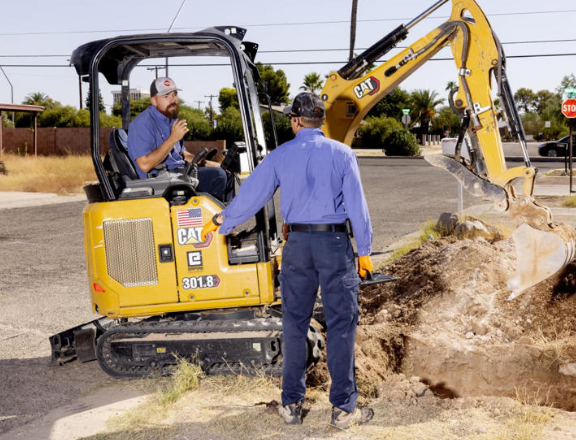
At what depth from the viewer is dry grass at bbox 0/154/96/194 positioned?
25797 millimetres

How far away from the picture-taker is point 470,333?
6.82 metres

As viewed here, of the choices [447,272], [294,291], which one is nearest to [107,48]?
[294,291]

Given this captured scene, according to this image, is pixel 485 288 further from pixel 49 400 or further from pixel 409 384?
pixel 49 400

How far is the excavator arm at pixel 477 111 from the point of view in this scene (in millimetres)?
6590

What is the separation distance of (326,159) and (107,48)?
2.36m

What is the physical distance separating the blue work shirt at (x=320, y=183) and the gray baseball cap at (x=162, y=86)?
1.66 meters

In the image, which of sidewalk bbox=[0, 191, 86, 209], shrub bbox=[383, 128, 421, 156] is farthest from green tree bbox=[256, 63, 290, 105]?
sidewalk bbox=[0, 191, 86, 209]

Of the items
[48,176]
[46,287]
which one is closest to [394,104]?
[48,176]

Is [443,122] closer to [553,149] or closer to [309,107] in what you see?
[553,149]

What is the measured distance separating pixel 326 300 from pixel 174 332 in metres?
1.73

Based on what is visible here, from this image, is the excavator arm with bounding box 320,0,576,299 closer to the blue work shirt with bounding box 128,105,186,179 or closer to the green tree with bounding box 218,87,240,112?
the blue work shirt with bounding box 128,105,186,179

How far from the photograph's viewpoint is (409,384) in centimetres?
580

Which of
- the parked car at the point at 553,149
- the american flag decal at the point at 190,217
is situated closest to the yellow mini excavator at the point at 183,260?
the american flag decal at the point at 190,217

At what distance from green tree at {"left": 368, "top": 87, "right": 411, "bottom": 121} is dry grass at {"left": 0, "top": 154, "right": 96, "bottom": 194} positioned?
46.8 m
